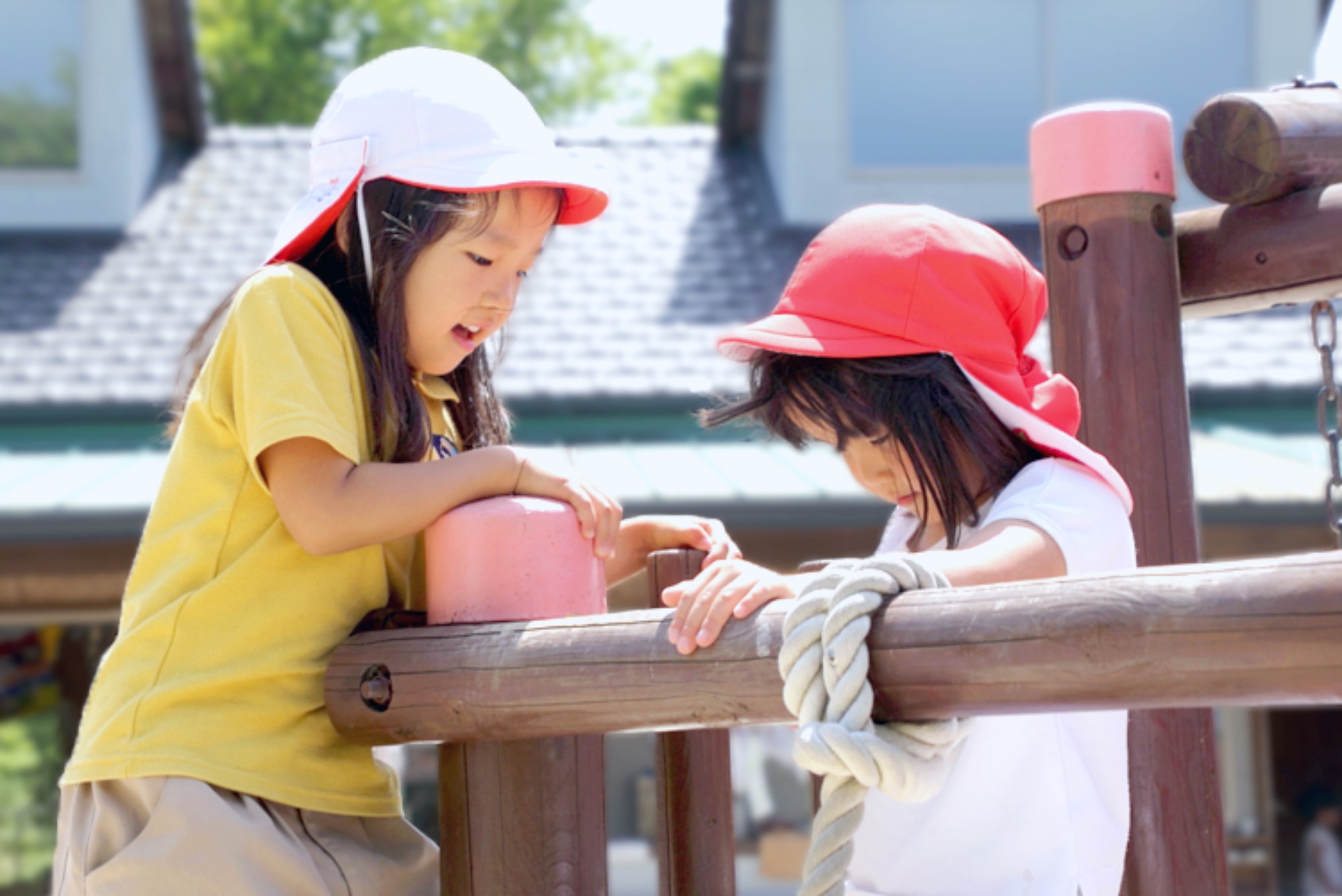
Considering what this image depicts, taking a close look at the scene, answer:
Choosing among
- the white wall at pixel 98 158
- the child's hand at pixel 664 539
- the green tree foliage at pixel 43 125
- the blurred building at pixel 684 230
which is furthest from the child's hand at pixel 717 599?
the green tree foliage at pixel 43 125

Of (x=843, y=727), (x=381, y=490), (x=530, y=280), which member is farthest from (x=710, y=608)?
(x=530, y=280)

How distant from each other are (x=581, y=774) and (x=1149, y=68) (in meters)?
7.63

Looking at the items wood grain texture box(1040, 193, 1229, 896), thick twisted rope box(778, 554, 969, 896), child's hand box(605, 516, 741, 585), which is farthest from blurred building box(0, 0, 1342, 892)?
thick twisted rope box(778, 554, 969, 896)

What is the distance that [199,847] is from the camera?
5.74 feet

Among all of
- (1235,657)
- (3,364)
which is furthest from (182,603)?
(3,364)

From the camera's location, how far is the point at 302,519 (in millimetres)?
1796

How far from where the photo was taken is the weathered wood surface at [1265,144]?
2.34 meters

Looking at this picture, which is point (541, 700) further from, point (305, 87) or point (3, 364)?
point (305, 87)

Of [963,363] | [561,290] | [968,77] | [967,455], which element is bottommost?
[967,455]

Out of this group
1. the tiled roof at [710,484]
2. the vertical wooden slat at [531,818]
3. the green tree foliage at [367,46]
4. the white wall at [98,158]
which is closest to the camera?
the vertical wooden slat at [531,818]

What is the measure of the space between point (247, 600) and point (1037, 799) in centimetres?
95

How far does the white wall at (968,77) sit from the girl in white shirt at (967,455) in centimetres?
611

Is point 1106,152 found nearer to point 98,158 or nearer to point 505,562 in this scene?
point 505,562

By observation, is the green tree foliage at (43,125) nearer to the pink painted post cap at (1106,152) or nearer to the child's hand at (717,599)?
the pink painted post cap at (1106,152)
